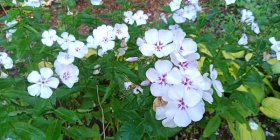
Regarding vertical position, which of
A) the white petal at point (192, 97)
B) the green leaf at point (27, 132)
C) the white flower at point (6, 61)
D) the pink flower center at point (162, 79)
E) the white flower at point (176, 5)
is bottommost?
the white flower at point (6, 61)

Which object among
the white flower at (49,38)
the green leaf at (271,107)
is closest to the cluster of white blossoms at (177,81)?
the white flower at (49,38)

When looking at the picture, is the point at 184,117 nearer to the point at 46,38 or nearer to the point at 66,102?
the point at 46,38

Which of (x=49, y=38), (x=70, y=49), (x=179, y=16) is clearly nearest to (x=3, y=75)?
(x=49, y=38)

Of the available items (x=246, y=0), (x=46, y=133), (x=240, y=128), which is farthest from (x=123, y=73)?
(x=246, y=0)

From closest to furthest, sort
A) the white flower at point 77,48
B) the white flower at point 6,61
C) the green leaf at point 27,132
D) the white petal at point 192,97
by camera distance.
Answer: the white petal at point 192,97, the green leaf at point 27,132, the white flower at point 77,48, the white flower at point 6,61

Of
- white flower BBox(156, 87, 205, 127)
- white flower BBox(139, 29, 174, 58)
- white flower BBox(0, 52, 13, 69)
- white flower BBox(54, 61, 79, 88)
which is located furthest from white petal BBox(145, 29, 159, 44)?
white flower BBox(0, 52, 13, 69)

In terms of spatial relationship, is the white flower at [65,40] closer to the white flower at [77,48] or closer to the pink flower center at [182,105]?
the white flower at [77,48]
